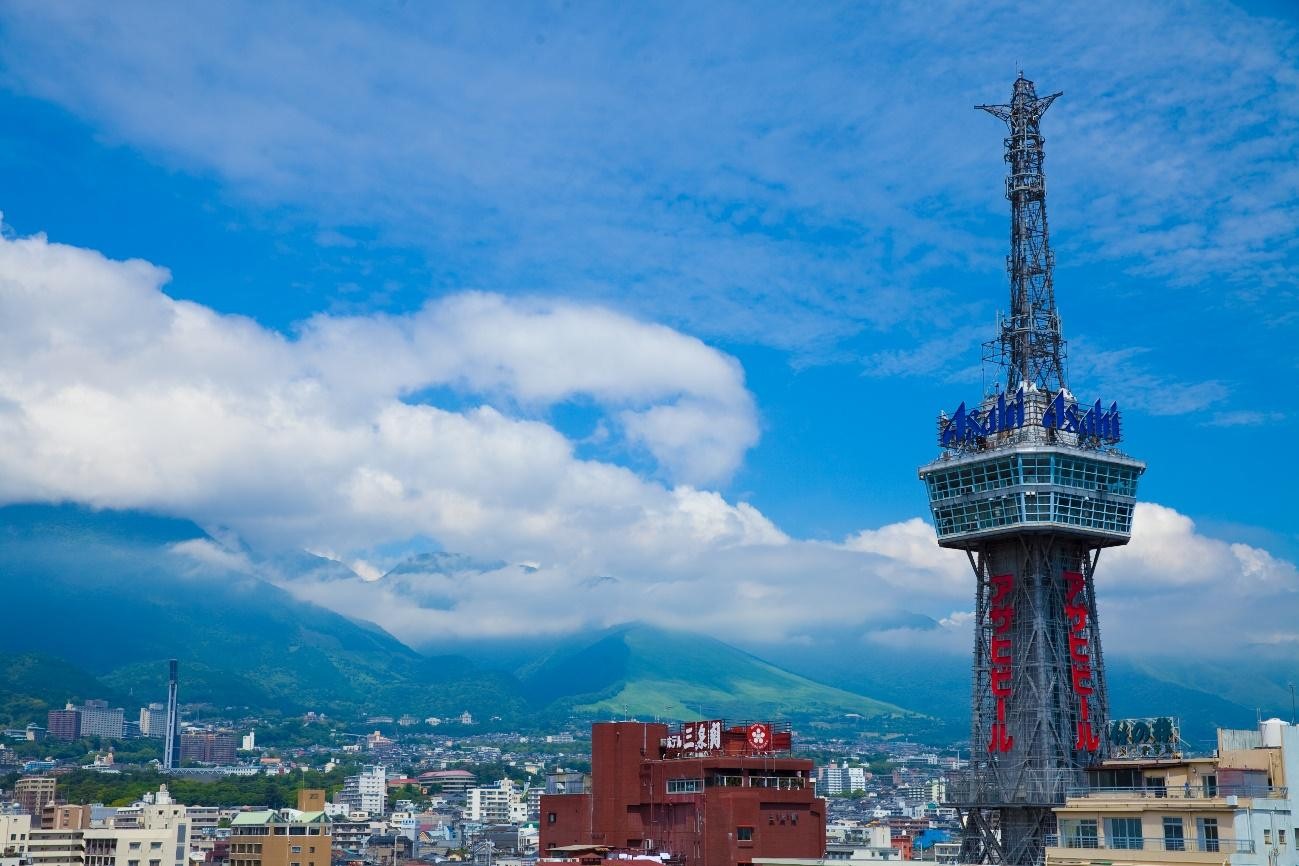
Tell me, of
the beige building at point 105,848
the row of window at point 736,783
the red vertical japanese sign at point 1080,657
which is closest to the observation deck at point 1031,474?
the red vertical japanese sign at point 1080,657

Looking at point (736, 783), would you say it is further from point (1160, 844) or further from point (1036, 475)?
point (1160, 844)

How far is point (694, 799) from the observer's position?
118438 millimetres

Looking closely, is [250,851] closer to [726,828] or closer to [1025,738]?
[726,828]

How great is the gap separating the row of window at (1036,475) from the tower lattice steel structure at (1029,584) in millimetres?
93

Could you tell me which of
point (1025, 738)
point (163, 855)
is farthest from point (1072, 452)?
point (163, 855)

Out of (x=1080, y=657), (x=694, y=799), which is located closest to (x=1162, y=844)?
(x=1080, y=657)

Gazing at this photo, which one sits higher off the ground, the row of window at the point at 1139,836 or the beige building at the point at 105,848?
the row of window at the point at 1139,836

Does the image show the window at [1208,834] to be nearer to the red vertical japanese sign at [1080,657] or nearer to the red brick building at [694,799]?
the red vertical japanese sign at [1080,657]

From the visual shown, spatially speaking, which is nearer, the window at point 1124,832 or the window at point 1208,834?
the window at point 1208,834

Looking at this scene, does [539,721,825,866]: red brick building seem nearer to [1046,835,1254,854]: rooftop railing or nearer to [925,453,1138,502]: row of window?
[925,453,1138,502]: row of window

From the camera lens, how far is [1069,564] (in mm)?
120188

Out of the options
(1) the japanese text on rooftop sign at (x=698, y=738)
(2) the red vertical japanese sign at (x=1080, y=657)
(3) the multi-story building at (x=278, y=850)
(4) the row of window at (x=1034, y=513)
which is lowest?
(3) the multi-story building at (x=278, y=850)

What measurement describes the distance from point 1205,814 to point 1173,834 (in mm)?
3054

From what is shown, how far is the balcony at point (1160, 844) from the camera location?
77.2 meters
